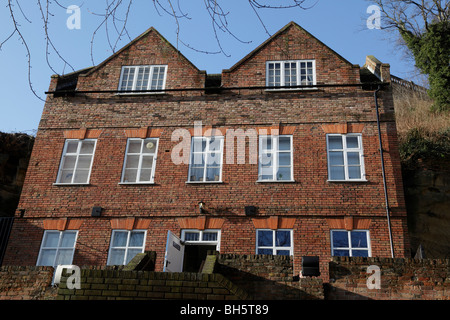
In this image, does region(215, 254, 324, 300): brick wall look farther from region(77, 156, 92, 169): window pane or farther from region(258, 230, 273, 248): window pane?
region(77, 156, 92, 169): window pane

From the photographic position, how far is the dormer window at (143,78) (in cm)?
1773

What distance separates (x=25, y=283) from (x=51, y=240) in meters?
4.17

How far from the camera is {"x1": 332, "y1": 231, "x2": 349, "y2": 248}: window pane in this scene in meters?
14.2

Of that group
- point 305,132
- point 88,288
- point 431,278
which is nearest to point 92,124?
point 305,132

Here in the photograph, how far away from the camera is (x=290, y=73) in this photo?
17297mm

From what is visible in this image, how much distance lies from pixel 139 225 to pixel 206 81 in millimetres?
6475

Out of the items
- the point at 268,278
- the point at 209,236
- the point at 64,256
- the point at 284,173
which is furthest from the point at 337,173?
the point at 64,256

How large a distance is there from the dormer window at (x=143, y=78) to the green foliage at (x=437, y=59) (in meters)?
13.7

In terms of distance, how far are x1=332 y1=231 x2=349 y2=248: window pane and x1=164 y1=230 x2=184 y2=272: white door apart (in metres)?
4.86

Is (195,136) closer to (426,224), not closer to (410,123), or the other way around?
(426,224)

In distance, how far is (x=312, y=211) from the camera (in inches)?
578

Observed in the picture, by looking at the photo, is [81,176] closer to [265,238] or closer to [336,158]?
[265,238]

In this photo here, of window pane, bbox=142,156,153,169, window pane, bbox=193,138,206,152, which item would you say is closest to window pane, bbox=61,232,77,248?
window pane, bbox=142,156,153,169

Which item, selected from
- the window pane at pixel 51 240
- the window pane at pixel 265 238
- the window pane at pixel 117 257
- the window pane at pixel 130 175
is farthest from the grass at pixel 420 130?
the window pane at pixel 51 240
